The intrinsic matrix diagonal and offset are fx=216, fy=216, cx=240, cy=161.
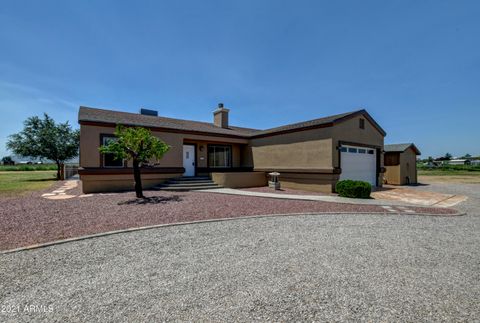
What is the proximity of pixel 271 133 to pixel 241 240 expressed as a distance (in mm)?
11654

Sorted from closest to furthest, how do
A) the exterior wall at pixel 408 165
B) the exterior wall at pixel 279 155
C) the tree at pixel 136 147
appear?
the tree at pixel 136 147 → the exterior wall at pixel 279 155 → the exterior wall at pixel 408 165

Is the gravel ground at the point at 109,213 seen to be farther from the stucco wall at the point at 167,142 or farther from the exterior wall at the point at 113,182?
the stucco wall at the point at 167,142

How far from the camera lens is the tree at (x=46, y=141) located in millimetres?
21109

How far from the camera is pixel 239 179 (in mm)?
14281

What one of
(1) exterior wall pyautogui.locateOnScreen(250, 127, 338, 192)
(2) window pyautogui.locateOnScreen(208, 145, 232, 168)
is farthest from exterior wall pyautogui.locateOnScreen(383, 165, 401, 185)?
(2) window pyautogui.locateOnScreen(208, 145, 232, 168)

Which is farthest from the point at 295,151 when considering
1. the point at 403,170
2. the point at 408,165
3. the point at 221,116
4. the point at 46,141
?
the point at 46,141

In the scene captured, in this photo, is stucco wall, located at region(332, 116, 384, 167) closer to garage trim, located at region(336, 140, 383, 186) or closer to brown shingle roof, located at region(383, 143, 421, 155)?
garage trim, located at region(336, 140, 383, 186)

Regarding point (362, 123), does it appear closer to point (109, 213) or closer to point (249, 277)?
point (249, 277)

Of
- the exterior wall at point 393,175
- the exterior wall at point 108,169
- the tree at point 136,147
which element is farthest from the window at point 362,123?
the tree at point 136,147

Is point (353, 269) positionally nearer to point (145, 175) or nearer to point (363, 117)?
point (145, 175)

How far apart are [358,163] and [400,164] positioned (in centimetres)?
762

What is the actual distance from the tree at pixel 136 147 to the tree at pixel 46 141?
16984 mm

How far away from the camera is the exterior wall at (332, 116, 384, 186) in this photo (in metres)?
12.4

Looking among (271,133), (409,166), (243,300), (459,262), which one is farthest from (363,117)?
(243,300)
